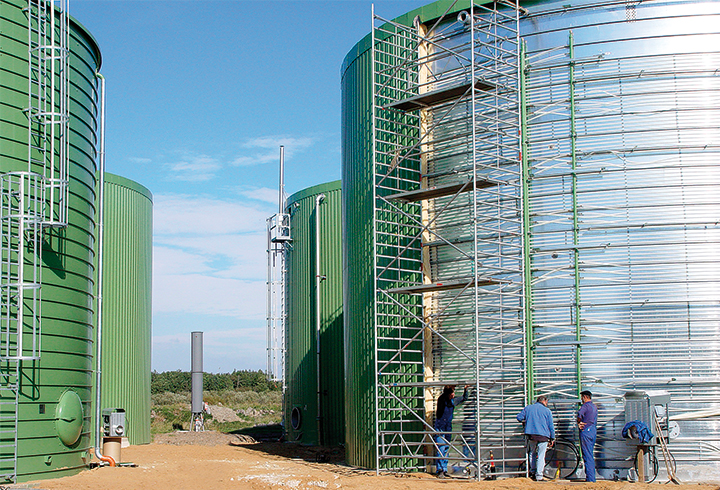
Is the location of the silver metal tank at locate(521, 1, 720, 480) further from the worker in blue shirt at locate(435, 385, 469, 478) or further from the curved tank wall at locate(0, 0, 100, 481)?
the curved tank wall at locate(0, 0, 100, 481)

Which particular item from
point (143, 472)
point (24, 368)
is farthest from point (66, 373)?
point (143, 472)

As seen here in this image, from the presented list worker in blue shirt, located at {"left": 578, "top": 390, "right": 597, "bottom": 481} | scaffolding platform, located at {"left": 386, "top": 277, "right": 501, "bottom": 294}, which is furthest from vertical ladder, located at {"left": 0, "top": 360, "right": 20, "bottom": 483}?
worker in blue shirt, located at {"left": 578, "top": 390, "right": 597, "bottom": 481}

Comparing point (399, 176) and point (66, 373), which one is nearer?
point (66, 373)

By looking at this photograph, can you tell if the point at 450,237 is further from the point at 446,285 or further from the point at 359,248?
the point at 359,248

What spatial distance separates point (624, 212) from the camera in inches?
627

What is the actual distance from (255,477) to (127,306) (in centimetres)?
1422

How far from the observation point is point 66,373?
1697cm

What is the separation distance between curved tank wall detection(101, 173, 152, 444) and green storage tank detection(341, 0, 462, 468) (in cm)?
1153

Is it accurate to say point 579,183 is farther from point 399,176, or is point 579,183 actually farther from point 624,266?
point 399,176

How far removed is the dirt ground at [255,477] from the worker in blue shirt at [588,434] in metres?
0.46

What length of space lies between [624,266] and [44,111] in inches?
491

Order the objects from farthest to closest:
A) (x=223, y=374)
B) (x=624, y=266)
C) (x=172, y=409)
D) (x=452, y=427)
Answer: (x=223, y=374), (x=172, y=409), (x=452, y=427), (x=624, y=266)

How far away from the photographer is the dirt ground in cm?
1482

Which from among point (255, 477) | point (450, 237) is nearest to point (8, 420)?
point (255, 477)
